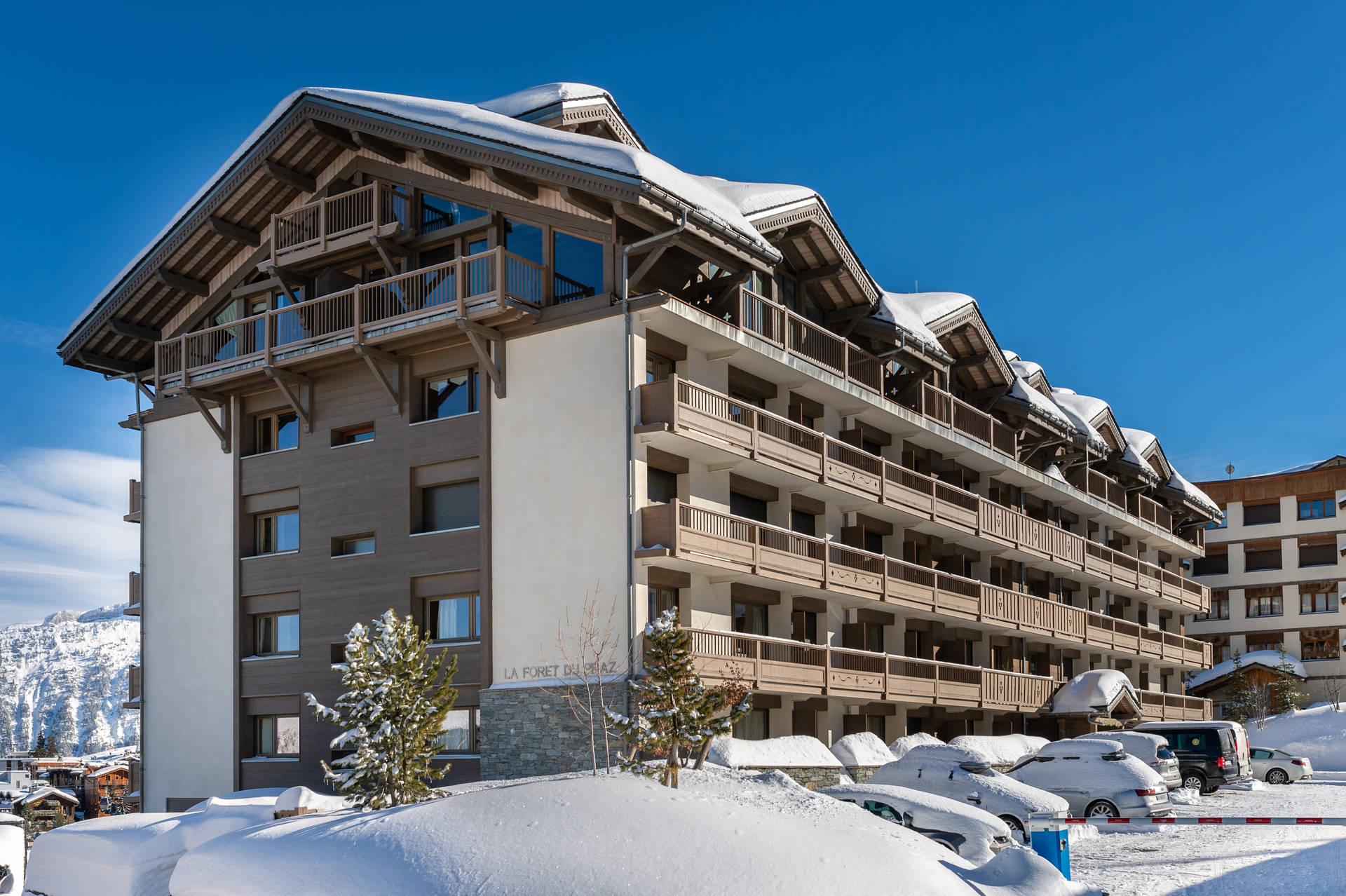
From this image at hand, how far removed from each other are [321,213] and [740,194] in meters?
9.94

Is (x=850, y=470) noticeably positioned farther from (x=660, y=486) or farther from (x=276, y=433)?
(x=276, y=433)

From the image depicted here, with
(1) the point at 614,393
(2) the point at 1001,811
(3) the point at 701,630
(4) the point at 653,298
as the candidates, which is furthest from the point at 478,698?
(2) the point at 1001,811

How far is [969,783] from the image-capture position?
24000mm

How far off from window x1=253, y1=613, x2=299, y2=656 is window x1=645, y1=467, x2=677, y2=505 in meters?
9.61

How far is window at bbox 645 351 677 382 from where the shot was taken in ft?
99.0

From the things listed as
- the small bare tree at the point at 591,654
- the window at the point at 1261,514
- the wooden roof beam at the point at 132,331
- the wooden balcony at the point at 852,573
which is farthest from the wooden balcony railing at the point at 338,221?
the window at the point at 1261,514

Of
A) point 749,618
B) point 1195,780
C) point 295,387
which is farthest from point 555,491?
point 1195,780

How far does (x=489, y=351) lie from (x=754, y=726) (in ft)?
35.1

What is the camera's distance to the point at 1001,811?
76.6 feet

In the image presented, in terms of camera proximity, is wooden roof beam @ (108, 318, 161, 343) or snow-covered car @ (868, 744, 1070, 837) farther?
wooden roof beam @ (108, 318, 161, 343)

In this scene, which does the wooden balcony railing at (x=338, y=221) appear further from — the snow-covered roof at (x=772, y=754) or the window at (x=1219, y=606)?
the window at (x=1219, y=606)

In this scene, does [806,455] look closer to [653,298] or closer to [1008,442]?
[653,298]

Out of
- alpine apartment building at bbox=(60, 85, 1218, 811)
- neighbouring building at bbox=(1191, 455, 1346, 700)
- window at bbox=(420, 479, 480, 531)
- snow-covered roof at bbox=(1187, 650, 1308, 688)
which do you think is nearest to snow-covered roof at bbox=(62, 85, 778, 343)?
alpine apartment building at bbox=(60, 85, 1218, 811)

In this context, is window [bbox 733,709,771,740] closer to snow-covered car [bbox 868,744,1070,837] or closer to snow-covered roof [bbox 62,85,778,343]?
snow-covered car [bbox 868,744,1070,837]
